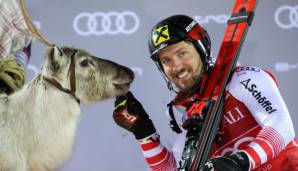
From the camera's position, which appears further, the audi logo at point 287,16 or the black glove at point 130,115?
the audi logo at point 287,16

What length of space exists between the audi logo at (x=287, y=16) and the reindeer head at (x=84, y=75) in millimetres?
1074

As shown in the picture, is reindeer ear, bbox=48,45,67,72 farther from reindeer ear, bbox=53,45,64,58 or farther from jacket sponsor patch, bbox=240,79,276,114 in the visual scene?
jacket sponsor patch, bbox=240,79,276,114

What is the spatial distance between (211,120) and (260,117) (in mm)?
144

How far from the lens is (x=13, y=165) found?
1650 mm

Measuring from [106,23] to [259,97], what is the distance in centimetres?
122

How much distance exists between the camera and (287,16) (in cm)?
270

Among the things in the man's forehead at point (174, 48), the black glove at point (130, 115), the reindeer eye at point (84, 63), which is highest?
the man's forehead at point (174, 48)

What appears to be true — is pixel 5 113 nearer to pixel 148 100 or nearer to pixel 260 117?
pixel 260 117

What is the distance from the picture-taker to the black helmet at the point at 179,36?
1854 mm

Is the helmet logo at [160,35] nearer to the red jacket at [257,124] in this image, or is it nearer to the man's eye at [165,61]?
the man's eye at [165,61]

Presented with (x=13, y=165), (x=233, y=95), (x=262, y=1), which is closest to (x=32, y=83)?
(x=13, y=165)

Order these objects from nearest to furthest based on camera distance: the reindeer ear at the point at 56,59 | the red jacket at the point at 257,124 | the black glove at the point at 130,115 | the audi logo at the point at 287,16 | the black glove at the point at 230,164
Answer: the black glove at the point at 230,164 → the red jacket at the point at 257,124 → the reindeer ear at the point at 56,59 → the black glove at the point at 130,115 → the audi logo at the point at 287,16

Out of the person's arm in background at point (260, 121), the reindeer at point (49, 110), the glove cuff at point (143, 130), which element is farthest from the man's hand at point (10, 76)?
the person's arm in background at point (260, 121)

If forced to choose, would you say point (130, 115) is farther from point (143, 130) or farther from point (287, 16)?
point (287, 16)
